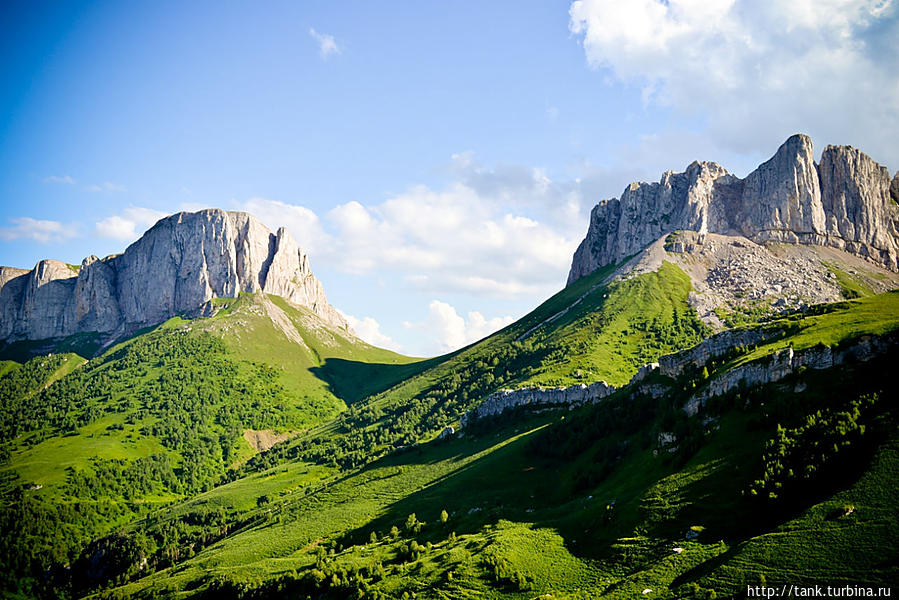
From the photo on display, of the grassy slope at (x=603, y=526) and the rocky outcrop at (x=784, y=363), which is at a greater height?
the rocky outcrop at (x=784, y=363)

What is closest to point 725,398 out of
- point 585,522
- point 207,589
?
point 585,522

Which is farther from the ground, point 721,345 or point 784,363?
point 721,345

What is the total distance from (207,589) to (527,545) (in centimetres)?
7317

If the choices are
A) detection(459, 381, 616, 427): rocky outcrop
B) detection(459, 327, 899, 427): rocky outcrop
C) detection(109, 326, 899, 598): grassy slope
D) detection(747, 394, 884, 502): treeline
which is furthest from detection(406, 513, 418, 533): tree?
detection(747, 394, 884, 502): treeline

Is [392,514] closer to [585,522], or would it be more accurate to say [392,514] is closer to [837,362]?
[585,522]

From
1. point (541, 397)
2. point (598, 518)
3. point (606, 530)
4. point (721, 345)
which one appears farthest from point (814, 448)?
point (541, 397)

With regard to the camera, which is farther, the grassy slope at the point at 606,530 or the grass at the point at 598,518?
the grass at the point at 598,518

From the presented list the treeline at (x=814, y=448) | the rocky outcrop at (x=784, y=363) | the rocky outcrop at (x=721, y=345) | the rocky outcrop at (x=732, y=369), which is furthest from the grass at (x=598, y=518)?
the rocky outcrop at (x=721, y=345)

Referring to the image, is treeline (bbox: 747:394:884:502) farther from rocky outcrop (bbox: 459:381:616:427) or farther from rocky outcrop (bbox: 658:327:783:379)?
rocky outcrop (bbox: 459:381:616:427)

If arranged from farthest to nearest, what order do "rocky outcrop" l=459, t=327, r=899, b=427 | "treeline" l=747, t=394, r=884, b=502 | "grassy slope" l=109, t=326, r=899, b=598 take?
"rocky outcrop" l=459, t=327, r=899, b=427 < "treeline" l=747, t=394, r=884, b=502 < "grassy slope" l=109, t=326, r=899, b=598

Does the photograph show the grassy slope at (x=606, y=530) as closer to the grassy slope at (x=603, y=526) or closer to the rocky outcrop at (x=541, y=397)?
the grassy slope at (x=603, y=526)

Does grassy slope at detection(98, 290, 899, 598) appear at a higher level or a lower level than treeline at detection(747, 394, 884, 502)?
lower

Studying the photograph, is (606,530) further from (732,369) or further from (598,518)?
(732,369)

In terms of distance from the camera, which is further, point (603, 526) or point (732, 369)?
point (732, 369)
